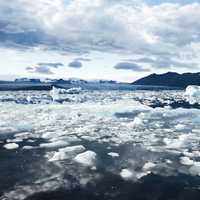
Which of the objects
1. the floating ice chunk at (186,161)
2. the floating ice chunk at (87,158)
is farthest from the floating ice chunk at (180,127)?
the floating ice chunk at (87,158)

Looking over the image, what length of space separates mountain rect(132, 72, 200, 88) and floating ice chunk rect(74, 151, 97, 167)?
118 metres

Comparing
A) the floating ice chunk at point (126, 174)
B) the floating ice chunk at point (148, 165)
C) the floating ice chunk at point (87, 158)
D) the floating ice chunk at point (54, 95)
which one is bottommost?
the floating ice chunk at point (126, 174)

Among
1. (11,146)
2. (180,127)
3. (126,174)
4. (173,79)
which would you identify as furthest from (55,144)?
(173,79)

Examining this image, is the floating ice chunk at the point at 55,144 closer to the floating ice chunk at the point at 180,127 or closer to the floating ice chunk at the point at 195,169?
the floating ice chunk at the point at 195,169

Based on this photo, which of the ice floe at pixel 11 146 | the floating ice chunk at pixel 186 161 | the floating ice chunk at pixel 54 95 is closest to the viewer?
the floating ice chunk at pixel 186 161

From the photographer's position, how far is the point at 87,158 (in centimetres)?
1091

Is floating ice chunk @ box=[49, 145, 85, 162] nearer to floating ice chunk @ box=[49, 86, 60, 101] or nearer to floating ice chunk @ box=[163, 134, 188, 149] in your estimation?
floating ice chunk @ box=[163, 134, 188, 149]

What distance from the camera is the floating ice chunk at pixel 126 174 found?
940 cm

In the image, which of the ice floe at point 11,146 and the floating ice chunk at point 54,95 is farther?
the floating ice chunk at point 54,95

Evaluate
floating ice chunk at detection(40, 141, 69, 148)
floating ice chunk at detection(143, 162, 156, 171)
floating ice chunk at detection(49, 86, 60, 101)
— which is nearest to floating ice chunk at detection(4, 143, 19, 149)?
floating ice chunk at detection(40, 141, 69, 148)

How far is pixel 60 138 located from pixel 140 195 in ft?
21.2

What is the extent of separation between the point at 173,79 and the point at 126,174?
493 ft

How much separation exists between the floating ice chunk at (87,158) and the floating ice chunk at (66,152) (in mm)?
443

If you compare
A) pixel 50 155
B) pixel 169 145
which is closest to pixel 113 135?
pixel 169 145
